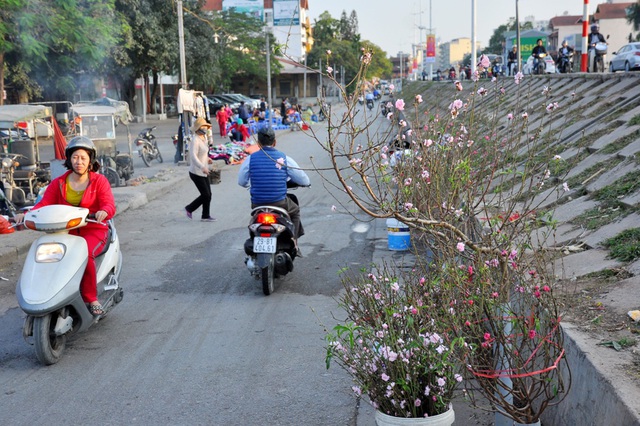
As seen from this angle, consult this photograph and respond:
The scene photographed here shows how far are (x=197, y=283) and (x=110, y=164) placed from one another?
30.7ft

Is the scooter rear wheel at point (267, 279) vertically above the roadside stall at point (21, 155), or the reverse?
the roadside stall at point (21, 155)

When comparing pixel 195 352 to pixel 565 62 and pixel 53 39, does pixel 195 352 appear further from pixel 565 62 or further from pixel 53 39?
pixel 565 62

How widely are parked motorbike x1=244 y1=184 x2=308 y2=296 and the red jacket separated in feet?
Result: 5.76

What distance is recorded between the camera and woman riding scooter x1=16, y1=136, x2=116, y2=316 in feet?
20.2

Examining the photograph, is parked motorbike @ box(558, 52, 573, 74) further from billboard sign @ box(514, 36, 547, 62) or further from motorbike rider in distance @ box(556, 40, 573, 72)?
billboard sign @ box(514, 36, 547, 62)

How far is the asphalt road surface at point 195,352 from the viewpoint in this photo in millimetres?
4770

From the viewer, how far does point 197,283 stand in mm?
8211

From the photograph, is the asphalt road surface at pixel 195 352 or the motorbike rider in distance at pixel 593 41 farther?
the motorbike rider in distance at pixel 593 41

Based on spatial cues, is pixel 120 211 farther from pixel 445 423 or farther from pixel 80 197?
pixel 445 423

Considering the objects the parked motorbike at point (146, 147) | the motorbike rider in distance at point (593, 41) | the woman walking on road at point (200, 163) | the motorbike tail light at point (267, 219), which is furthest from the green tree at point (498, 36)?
the motorbike tail light at point (267, 219)

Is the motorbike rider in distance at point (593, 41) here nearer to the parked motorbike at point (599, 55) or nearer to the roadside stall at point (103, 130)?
the parked motorbike at point (599, 55)

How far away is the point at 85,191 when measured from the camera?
6223 mm

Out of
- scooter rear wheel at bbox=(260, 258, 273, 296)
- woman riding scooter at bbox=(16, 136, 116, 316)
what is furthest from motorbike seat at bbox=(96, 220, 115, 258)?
scooter rear wheel at bbox=(260, 258, 273, 296)

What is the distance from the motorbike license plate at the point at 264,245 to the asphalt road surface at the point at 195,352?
489mm
